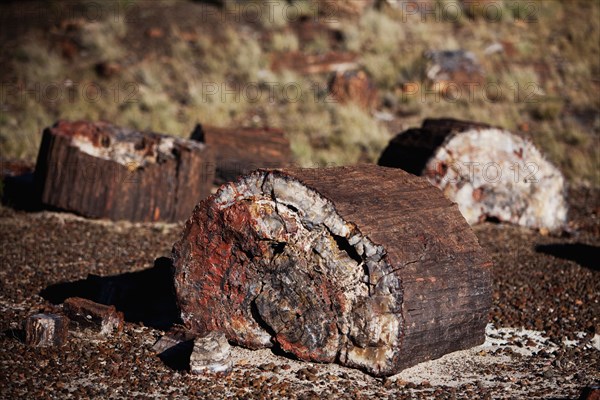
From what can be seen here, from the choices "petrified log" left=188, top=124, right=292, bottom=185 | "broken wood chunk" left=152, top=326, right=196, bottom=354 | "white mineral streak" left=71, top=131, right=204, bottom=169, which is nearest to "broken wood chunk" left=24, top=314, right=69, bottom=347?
"broken wood chunk" left=152, top=326, right=196, bottom=354

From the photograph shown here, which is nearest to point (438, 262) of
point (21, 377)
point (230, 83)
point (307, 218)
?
point (307, 218)

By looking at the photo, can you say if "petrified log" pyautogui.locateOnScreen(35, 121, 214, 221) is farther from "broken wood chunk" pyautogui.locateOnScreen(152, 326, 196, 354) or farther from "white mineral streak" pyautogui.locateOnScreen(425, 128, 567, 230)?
"broken wood chunk" pyautogui.locateOnScreen(152, 326, 196, 354)

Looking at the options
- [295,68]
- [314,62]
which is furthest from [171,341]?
[314,62]

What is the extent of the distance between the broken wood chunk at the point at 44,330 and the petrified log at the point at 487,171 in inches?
170

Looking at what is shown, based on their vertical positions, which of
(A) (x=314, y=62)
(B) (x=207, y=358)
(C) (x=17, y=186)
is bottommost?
(C) (x=17, y=186)

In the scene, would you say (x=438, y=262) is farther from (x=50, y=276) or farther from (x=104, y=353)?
(x=50, y=276)

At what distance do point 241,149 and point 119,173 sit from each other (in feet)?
6.29

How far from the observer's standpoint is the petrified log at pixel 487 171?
27.3 feet

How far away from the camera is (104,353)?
495 centimetres

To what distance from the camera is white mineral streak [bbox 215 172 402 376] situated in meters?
4.64

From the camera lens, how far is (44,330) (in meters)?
4.99

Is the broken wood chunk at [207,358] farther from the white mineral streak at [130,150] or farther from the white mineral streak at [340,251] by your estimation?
the white mineral streak at [130,150]

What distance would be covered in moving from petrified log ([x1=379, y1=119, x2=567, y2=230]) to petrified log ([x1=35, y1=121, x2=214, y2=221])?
205 cm

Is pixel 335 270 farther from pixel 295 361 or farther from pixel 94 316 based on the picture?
pixel 94 316
